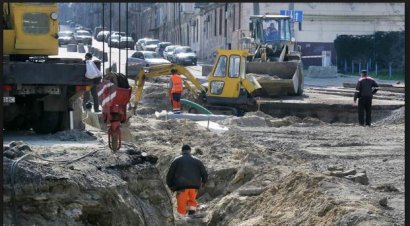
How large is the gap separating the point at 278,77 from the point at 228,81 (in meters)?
4.75

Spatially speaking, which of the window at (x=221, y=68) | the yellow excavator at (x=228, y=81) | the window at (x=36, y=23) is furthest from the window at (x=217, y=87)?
the window at (x=36, y=23)

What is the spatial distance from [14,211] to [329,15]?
4980 cm

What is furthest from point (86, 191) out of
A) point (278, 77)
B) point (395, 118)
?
point (278, 77)

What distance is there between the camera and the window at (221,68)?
29.4 meters

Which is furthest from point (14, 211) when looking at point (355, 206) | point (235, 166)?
point (235, 166)

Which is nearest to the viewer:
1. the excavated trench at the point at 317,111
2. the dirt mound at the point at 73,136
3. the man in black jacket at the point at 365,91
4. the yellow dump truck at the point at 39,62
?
the dirt mound at the point at 73,136

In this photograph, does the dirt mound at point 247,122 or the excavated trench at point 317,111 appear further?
the excavated trench at point 317,111

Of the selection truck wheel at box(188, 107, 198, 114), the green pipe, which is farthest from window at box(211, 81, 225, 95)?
truck wheel at box(188, 107, 198, 114)

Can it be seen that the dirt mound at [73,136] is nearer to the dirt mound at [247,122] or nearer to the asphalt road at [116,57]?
the asphalt road at [116,57]

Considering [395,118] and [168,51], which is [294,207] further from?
[168,51]

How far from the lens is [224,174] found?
1823 centimetres

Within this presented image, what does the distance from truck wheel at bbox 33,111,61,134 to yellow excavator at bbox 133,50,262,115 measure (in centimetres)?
1336

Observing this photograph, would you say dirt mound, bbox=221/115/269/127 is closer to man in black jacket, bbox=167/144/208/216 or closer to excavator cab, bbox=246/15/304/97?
excavator cab, bbox=246/15/304/97

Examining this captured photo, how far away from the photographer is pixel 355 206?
12789 mm
